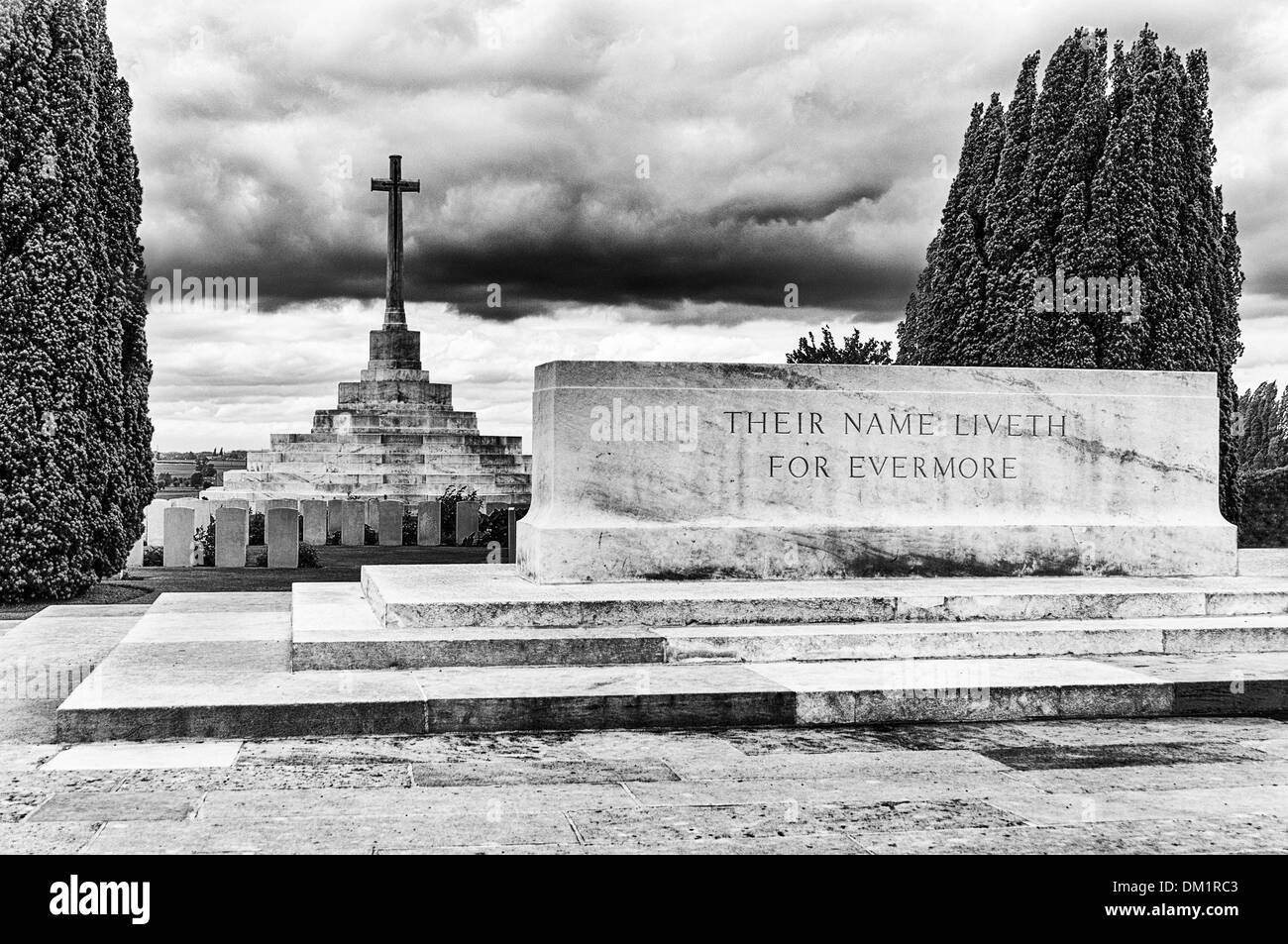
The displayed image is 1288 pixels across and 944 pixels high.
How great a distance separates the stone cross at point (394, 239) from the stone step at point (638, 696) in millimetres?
23145

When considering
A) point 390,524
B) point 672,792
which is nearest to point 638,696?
point 672,792

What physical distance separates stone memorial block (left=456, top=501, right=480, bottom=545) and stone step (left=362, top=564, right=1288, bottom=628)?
37.5ft

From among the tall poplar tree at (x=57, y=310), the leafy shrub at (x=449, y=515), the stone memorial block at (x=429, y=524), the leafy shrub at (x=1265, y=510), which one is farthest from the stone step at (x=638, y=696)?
the leafy shrub at (x=449, y=515)

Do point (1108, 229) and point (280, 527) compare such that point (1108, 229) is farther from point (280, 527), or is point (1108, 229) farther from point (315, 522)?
point (315, 522)

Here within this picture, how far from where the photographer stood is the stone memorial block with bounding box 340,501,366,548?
20.6m

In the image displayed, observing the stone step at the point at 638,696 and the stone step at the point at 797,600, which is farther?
the stone step at the point at 797,600

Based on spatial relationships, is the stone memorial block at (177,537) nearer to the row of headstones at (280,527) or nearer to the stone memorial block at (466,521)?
the row of headstones at (280,527)

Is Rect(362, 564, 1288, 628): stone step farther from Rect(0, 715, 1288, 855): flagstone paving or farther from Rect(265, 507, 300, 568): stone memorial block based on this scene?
Rect(265, 507, 300, 568): stone memorial block

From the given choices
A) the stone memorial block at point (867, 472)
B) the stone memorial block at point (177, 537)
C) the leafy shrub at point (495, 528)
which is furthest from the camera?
the leafy shrub at point (495, 528)

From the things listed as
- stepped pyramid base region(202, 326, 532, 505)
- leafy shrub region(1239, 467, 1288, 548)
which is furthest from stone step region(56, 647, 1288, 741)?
stepped pyramid base region(202, 326, 532, 505)

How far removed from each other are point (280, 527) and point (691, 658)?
9.77 meters

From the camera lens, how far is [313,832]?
4.39 m

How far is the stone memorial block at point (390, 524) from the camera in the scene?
20.0 meters
